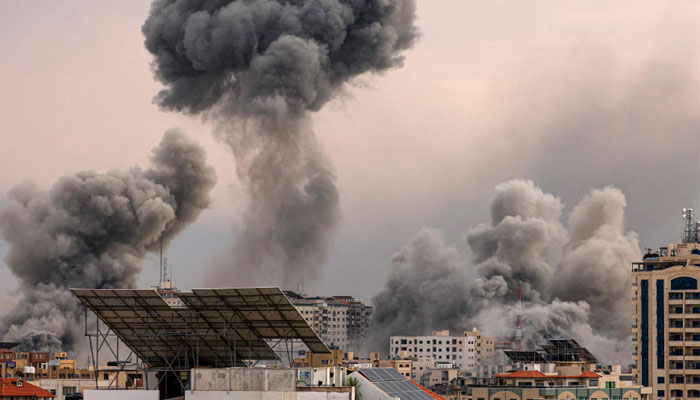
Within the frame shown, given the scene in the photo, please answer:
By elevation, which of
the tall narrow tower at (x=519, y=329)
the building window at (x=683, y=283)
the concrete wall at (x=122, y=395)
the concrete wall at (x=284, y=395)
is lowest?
the concrete wall at (x=122, y=395)

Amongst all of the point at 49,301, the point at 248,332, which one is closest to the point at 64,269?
the point at 49,301

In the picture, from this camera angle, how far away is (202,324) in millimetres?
57344

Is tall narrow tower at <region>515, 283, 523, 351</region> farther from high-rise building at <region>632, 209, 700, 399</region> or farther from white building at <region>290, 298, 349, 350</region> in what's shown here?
white building at <region>290, 298, 349, 350</region>

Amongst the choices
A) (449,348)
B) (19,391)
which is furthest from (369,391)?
(449,348)

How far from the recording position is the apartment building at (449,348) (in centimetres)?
15625

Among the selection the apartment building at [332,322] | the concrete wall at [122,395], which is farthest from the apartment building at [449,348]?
the concrete wall at [122,395]

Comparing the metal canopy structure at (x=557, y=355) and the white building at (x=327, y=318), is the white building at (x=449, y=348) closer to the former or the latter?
the white building at (x=327, y=318)

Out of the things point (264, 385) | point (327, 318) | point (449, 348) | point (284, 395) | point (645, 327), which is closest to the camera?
point (284, 395)

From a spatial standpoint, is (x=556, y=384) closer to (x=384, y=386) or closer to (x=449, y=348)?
(x=384, y=386)

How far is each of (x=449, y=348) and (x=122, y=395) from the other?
352ft

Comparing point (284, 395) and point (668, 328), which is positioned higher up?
point (668, 328)

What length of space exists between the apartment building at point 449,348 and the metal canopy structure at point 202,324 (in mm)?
95806

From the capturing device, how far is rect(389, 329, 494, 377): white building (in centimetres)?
15625

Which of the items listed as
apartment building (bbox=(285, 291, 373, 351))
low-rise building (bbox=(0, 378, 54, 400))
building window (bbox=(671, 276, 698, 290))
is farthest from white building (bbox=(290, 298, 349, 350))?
low-rise building (bbox=(0, 378, 54, 400))
